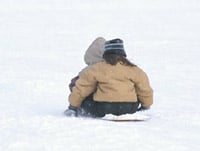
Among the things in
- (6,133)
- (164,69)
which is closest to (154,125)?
(6,133)

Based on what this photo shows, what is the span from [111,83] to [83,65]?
6.08 m

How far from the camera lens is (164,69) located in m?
11.9

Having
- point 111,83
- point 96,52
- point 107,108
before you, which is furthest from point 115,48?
point 107,108

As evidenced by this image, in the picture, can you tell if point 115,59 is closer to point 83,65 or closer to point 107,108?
point 107,108

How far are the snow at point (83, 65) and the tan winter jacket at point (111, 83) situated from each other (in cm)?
31

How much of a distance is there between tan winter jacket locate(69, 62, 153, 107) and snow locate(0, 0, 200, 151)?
0.31 meters

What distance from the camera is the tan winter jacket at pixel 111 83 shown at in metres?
6.37

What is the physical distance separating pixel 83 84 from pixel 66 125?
0.71m

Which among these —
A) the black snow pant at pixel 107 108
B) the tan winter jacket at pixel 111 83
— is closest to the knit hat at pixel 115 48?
the tan winter jacket at pixel 111 83

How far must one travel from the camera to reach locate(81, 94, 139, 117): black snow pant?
6.36m

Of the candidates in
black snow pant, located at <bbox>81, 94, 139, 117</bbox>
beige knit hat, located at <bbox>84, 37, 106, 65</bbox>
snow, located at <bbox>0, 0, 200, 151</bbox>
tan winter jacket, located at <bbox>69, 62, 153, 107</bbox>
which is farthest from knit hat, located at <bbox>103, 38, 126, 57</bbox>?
snow, located at <bbox>0, 0, 200, 151</bbox>

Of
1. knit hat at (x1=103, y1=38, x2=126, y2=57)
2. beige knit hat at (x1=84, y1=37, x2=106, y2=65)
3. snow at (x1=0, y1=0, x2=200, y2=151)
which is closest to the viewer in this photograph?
snow at (x1=0, y1=0, x2=200, y2=151)

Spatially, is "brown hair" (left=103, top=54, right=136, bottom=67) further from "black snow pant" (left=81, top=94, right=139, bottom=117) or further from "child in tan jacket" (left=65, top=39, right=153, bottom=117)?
"black snow pant" (left=81, top=94, right=139, bottom=117)

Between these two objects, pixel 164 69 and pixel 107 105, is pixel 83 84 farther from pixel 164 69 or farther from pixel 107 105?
pixel 164 69
